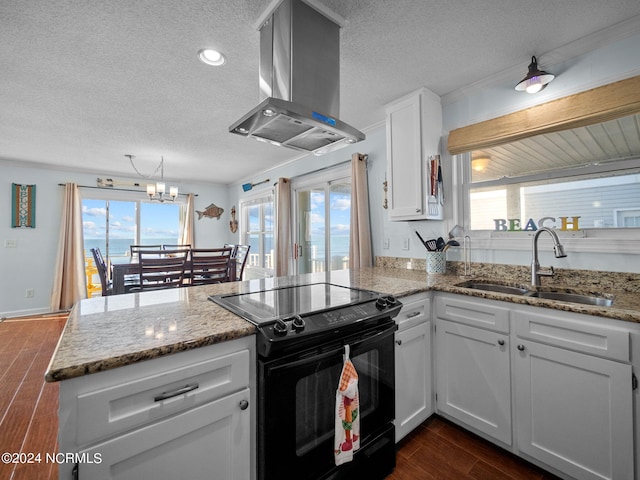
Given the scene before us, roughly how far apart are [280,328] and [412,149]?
6.23 ft

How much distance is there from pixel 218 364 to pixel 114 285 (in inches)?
89.4

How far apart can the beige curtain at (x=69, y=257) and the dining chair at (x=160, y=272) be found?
9.48 ft

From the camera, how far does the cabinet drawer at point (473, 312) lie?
1.55 metres

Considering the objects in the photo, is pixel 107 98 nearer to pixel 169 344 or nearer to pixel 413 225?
pixel 169 344

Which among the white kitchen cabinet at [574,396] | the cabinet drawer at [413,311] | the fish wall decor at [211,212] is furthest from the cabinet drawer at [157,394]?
the fish wall decor at [211,212]

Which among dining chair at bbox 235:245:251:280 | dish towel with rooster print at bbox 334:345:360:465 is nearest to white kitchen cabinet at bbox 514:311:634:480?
dish towel with rooster print at bbox 334:345:360:465

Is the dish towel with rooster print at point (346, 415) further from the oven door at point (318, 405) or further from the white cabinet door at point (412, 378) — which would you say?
the white cabinet door at point (412, 378)

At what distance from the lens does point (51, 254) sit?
462 cm

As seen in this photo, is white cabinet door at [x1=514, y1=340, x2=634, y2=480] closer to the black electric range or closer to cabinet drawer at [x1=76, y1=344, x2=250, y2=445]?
the black electric range

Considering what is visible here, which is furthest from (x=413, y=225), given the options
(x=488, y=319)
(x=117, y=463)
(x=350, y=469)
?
(x=117, y=463)

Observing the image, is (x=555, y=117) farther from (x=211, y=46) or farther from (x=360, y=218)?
(x=211, y=46)

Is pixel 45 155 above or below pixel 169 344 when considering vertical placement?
above

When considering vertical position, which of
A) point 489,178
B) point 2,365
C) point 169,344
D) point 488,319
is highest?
point 489,178

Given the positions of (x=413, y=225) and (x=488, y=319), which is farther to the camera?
(x=413, y=225)
